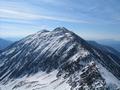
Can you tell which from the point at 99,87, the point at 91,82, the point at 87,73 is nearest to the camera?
the point at 99,87

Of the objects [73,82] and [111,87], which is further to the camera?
[73,82]

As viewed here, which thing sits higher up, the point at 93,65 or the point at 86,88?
the point at 93,65

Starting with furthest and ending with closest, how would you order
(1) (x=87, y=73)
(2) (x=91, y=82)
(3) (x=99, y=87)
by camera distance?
(1) (x=87, y=73)
(2) (x=91, y=82)
(3) (x=99, y=87)

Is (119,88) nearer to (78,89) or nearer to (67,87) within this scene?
(78,89)

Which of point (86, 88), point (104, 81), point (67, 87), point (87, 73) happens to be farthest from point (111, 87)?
point (67, 87)

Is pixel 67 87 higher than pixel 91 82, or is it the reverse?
pixel 91 82

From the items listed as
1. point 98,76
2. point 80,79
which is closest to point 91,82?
point 98,76

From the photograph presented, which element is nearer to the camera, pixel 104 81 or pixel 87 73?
pixel 104 81

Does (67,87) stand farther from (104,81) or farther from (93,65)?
(104,81)
